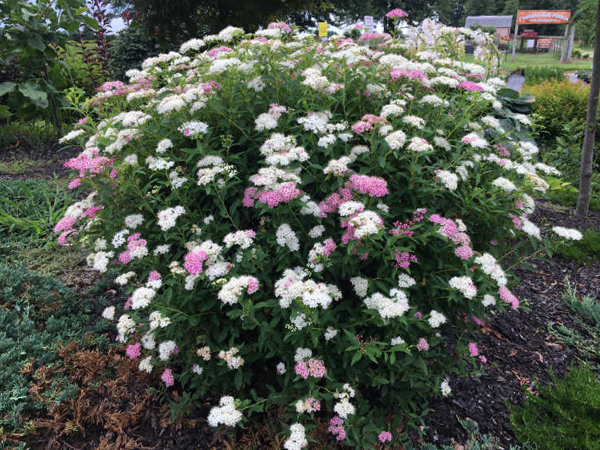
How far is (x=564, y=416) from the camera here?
2.04 meters

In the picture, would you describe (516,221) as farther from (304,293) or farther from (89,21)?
(89,21)

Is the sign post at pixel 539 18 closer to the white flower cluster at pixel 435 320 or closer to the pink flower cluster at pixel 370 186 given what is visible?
the pink flower cluster at pixel 370 186

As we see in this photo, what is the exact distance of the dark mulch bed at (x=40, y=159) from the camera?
5.46 metres

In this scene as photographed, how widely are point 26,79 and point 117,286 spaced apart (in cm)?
477

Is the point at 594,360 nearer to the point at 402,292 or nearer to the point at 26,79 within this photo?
the point at 402,292

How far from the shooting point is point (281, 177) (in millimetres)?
1841

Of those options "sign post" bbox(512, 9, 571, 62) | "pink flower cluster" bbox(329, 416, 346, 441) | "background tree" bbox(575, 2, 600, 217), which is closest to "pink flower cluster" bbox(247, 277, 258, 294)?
"pink flower cluster" bbox(329, 416, 346, 441)

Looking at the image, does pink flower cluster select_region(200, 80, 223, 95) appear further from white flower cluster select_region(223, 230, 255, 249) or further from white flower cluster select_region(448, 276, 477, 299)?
white flower cluster select_region(448, 276, 477, 299)

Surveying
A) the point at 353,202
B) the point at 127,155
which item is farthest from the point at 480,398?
the point at 127,155

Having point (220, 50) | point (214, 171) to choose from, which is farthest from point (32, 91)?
point (214, 171)

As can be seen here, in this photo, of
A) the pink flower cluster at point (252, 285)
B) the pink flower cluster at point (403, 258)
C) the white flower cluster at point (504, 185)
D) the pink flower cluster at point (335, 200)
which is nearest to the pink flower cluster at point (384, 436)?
the pink flower cluster at point (403, 258)

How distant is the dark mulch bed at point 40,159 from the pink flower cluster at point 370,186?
5.06m

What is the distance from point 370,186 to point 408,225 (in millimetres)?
300

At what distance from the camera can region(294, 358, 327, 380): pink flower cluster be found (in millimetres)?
1695
